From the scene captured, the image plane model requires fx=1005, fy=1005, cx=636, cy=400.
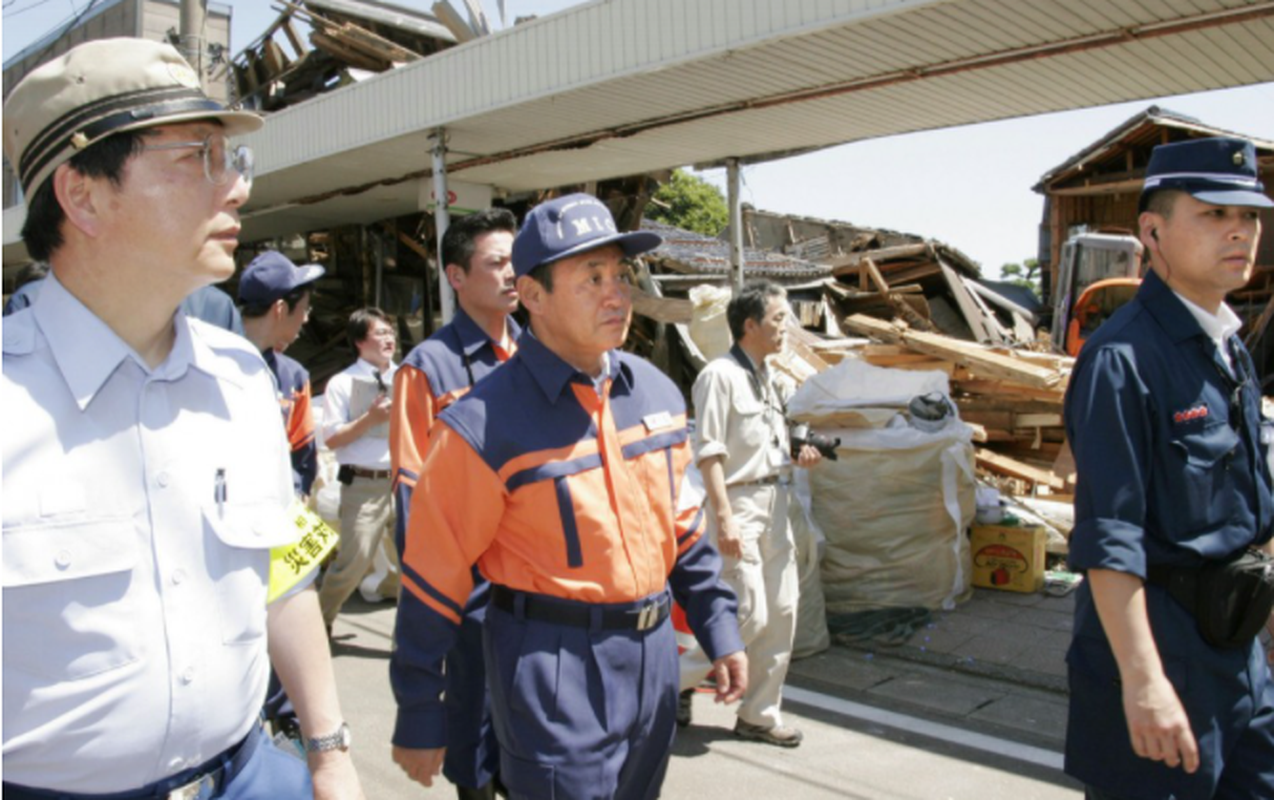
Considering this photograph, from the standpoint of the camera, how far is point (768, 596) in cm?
482

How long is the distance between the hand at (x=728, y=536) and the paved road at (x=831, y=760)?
90 cm

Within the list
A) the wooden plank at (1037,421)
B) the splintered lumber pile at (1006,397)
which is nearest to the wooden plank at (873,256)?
the splintered lumber pile at (1006,397)

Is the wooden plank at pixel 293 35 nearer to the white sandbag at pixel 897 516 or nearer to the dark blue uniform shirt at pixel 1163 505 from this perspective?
the white sandbag at pixel 897 516

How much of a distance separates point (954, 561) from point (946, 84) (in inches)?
136

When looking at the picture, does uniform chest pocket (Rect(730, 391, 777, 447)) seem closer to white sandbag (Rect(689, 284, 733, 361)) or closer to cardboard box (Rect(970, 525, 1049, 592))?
cardboard box (Rect(970, 525, 1049, 592))

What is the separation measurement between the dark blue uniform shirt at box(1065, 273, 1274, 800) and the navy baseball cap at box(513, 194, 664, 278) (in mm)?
1190

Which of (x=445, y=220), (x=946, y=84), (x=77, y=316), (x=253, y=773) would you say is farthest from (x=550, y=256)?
(x=445, y=220)

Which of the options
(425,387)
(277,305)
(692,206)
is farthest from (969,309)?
(692,206)

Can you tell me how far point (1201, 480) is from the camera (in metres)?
2.37

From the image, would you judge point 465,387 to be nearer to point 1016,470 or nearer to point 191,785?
point 191,785

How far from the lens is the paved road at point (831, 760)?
13.4ft

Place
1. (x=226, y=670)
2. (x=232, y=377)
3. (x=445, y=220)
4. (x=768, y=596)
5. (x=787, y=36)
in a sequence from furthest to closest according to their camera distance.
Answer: (x=445, y=220)
(x=787, y=36)
(x=768, y=596)
(x=232, y=377)
(x=226, y=670)

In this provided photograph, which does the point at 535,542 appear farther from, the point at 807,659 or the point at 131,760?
the point at 807,659

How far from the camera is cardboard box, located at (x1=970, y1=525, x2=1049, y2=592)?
6648 mm
